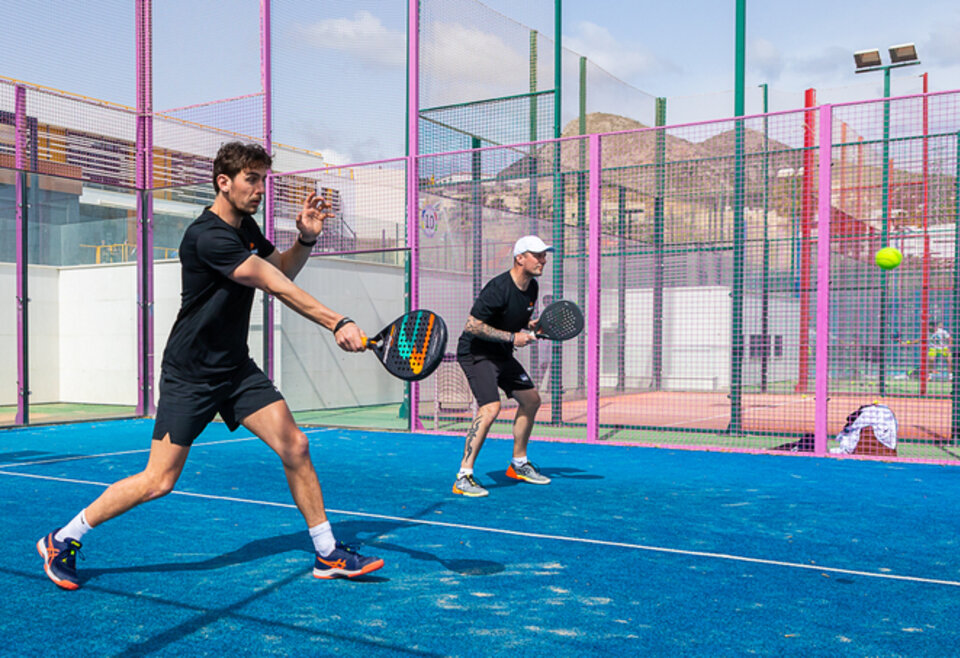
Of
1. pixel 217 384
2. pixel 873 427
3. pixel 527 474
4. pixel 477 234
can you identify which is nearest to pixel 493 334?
pixel 527 474

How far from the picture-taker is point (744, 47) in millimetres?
9281

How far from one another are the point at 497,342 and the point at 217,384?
8.68ft

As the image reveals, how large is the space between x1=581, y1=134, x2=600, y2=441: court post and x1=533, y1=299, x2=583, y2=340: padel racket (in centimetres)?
280

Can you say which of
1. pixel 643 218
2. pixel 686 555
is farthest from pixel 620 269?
pixel 686 555

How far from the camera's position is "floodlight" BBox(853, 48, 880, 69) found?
46.3 feet

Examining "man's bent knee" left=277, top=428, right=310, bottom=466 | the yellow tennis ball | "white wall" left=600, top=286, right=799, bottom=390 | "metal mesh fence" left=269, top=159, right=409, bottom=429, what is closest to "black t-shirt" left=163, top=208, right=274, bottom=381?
"man's bent knee" left=277, top=428, right=310, bottom=466

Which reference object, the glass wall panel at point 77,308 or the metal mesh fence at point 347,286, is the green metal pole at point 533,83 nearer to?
the metal mesh fence at point 347,286

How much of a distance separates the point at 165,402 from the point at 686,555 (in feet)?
8.89

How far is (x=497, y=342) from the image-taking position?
239 inches

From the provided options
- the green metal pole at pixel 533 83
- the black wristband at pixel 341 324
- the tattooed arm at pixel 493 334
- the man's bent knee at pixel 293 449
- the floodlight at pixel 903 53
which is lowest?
the man's bent knee at pixel 293 449

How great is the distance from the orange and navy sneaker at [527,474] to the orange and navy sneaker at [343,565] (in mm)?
2811

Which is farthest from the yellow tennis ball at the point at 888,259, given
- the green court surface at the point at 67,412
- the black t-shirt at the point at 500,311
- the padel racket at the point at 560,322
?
the green court surface at the point at 67,412

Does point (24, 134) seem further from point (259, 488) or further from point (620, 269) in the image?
point (620, 269)

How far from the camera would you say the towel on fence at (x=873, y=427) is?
26.6 feet
